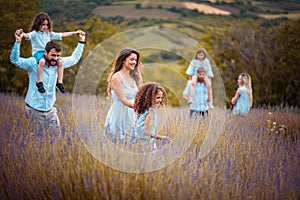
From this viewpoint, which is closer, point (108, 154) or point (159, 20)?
point (108, 154)

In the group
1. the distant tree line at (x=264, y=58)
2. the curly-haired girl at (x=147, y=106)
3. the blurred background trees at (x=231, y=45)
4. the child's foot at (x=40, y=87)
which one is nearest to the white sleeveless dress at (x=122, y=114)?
the curly-haired girl at (x=147, y=106)

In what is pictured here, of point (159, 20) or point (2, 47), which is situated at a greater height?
point (159, 20)

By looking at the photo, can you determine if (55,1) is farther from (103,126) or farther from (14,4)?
(103,126)

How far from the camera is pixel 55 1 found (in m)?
11.4

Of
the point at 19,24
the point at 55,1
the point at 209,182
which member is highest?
the point at 55,1

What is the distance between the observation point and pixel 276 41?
14.8 m

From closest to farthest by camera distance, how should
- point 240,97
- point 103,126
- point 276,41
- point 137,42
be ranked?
point 137,42 → point 103,126 → point 240,97 → point 276,41

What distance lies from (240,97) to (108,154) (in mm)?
5606

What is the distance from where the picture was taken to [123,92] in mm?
4125

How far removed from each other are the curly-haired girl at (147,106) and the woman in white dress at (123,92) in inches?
4.2

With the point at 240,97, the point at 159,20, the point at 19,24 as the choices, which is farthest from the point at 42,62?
the point at 159,20

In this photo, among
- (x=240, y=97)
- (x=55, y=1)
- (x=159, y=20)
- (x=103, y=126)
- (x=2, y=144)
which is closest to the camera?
(x=2, y=144)

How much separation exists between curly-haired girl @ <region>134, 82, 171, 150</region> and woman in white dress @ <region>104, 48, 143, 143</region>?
0.11 m

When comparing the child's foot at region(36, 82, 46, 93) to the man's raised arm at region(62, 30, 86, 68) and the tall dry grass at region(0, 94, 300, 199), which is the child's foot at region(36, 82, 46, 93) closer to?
the man's raised arm at region(62, 30, 86, 68)
